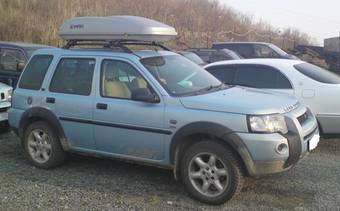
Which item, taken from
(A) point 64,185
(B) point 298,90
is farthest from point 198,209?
(B) point 298,90

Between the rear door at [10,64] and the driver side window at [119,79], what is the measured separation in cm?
497

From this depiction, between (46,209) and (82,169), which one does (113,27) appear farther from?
(46,209)

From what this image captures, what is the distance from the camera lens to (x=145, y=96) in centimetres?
538

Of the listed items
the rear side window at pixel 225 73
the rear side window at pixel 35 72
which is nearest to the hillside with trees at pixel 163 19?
the rear side window at pixel 225 73

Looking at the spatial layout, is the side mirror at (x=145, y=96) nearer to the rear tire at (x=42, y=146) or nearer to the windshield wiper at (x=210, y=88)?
the windshield wiper at (x=210, y=88)

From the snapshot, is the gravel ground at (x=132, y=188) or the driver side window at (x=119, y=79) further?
the driver side window at (x=119, y=79)

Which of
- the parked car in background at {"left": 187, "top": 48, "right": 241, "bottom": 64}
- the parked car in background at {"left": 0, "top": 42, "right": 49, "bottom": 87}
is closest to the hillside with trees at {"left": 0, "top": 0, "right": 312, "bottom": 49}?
the parked car in background at {"left": 187, "top": 48, "right": 241, "bottom": 64}

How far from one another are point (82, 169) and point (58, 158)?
1.13ft

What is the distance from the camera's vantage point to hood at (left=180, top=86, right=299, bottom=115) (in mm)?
5006

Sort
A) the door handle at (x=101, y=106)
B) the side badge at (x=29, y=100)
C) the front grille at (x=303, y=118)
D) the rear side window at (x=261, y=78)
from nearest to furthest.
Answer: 1. the front grille at (x=303, y=118)
2. the door handle at (x=101, y=106)
3. the side badge at (x=29, y=100)
4. the rear side window at (x=261, y=78)

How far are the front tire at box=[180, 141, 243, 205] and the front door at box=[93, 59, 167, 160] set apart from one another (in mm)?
399

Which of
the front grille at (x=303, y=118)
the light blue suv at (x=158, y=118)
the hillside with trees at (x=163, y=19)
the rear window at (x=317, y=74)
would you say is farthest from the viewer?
the hillside with trees at (x=163, y=19)

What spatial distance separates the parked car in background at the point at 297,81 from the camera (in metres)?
7.14

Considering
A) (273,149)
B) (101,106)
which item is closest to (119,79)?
(101,106)
